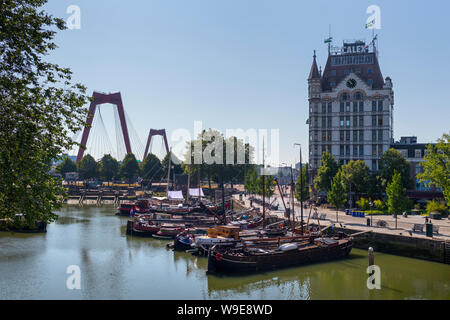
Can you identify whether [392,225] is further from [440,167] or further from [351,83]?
[351,83]

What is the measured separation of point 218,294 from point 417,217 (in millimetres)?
36984

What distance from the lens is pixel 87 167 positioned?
126312 millimetres

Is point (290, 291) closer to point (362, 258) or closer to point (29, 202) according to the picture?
point (362, 258)

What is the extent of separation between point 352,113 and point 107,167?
8227cm

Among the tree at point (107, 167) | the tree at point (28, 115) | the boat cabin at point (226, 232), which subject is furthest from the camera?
the tree at point (107, 167)

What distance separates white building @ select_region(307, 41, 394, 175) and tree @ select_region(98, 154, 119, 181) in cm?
7307

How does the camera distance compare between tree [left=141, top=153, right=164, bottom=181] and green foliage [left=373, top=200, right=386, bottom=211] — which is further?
tree [left=141, top=153, right=164, bottom=181]

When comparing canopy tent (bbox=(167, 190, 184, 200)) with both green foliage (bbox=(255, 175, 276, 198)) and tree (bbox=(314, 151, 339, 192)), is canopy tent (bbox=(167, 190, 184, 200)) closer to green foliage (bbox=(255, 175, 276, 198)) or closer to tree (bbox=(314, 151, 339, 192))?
green foliage (bbox=(255, 175, 276, 198))

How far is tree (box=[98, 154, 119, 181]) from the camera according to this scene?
413 ft

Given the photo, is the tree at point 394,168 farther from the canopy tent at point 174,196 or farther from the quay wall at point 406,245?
the canopy tent at point 174,196

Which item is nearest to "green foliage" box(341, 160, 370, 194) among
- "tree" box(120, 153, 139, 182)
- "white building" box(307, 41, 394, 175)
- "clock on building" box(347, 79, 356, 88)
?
"white building" box(307, 41, 394, 175)

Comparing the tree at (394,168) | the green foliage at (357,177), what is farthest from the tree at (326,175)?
the tree at (394,168)

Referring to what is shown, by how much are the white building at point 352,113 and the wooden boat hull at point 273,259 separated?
39.0 m

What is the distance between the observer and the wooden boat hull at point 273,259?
32.7 m
